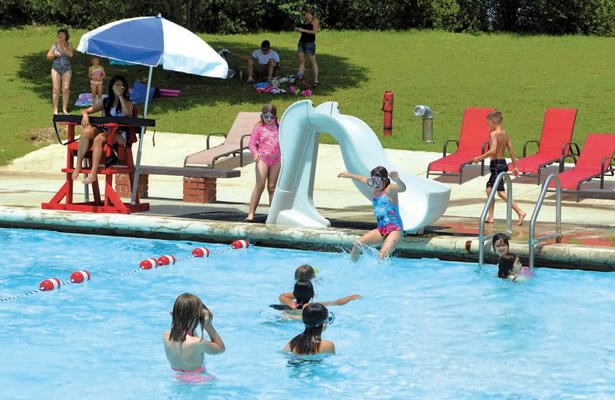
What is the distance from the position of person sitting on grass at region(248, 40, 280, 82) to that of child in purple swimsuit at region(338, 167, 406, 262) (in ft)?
55.3

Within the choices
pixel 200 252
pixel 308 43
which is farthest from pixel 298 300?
pixel 308 43

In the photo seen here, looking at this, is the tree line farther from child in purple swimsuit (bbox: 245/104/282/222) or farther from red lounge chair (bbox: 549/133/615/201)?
child in purple swimsuit (bbox: 245/104/282/222)

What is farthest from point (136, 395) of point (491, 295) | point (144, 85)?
point (144, 85)

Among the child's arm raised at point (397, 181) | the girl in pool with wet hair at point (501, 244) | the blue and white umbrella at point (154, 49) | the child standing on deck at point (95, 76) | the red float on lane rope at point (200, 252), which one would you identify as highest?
the blue and white umbrella at point (154, 49)

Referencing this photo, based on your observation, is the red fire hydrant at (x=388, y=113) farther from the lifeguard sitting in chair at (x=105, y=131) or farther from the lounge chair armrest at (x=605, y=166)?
the lifeguard sitting in chair at (x=105, y=131)

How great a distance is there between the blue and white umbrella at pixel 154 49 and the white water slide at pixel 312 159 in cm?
155

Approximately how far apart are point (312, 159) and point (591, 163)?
20.6 feet

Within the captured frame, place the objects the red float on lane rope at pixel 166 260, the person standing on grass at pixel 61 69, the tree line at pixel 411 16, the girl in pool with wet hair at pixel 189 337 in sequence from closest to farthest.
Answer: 1. the girl in pool with wet hair at pixel 189 337
2. the red float on lane rope at pixel 166 260
3. the person standing on grass at pixel 61 69
4. the tree line at pixel 411 16

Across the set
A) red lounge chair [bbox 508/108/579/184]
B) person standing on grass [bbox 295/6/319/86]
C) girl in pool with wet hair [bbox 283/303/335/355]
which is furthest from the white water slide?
person standing on grass [bbox 295/6/319/86]

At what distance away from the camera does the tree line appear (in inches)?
1660

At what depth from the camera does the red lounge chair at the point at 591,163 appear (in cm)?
1898

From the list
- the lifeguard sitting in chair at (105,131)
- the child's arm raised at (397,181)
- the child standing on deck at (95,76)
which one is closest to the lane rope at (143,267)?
the lifeguard sitting in chair at (105,131)

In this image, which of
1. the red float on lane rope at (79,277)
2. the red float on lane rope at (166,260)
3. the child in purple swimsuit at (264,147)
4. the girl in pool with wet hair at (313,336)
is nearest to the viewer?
the girl in pool with wet hair at (313,336)

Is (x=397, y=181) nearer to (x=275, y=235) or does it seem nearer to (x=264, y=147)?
(x=275, y=235)
